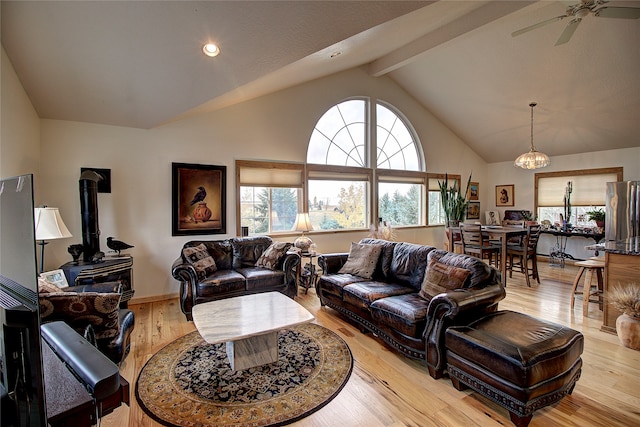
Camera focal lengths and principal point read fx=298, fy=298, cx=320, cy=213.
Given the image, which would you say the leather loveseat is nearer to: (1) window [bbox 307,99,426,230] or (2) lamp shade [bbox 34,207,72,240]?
(1) window [bbox 307,99,426,230]

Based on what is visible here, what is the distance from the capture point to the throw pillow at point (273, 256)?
433 centimetres

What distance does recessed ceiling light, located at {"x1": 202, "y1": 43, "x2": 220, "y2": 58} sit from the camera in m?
2.75

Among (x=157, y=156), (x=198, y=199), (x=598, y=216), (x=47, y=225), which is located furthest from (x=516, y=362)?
(x=598, y=216)

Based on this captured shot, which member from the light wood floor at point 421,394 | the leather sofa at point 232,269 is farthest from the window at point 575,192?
the leather sofa at point 232,269

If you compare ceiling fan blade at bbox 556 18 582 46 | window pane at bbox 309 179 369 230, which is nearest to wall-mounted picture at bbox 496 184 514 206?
window pane at bbox 309 179 369 230

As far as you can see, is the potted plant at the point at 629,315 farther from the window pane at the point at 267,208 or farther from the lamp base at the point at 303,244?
the window pane at the point at 267,208

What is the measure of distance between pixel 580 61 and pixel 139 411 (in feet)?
23.4

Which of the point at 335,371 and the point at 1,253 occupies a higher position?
the point at 1,253

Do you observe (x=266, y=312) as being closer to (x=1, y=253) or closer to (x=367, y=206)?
(x=1, y=253)

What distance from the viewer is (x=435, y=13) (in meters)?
3.90

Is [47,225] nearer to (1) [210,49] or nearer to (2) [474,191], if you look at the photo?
(1) [210,49]

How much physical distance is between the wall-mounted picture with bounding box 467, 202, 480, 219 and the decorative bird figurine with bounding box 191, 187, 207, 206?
7.00 meters

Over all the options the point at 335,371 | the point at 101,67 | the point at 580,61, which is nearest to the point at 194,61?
the point at 101,67

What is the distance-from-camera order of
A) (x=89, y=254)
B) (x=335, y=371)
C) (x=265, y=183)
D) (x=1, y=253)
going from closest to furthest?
(x=1, y=253)
(x=335, y=371)
(x=89, y=254)
(x=265, y=183)
